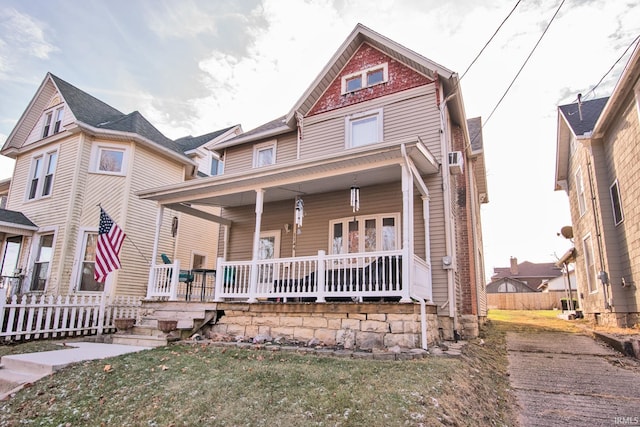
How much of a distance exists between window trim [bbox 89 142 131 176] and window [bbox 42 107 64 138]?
209cm

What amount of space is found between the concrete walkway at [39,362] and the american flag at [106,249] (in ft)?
7.75

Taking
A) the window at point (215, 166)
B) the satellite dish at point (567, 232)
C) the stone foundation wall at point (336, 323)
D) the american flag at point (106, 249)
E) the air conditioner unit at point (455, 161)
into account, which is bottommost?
the stone foundation wall at point (336, 323)

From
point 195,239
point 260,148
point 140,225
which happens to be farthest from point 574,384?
point 195,239

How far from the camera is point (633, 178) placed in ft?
27.4

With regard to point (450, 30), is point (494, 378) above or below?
below

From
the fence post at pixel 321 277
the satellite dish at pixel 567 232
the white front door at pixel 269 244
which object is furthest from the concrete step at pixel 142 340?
the satellite dish at pixel 567 232

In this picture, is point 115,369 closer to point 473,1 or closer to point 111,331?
point 111,331

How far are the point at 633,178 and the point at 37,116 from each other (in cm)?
1951

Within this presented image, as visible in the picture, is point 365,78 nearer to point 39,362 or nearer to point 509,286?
point 39,362

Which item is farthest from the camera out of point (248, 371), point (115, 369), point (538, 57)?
point (538, 57)

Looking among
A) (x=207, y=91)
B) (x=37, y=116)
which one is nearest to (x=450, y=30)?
(x=207, y=91)

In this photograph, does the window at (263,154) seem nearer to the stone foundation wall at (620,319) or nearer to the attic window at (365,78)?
the attic window at (365,78)

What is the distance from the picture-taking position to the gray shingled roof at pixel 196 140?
54.0 feet

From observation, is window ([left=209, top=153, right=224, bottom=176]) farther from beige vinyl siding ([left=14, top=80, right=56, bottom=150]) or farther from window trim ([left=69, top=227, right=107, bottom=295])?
beige vinyl siding ([left=14, top=80, right=56, bottom=150])
